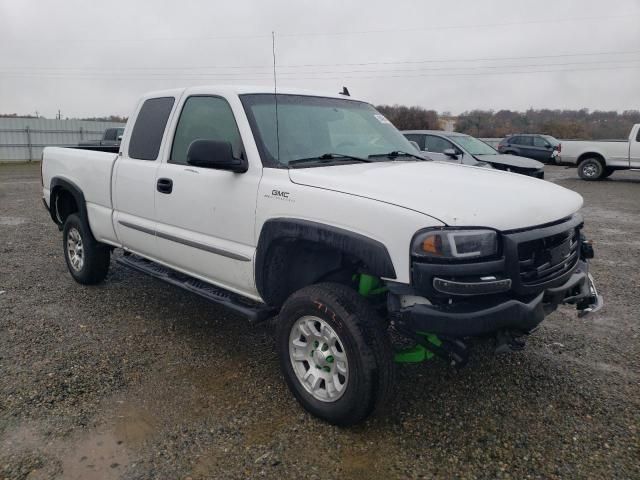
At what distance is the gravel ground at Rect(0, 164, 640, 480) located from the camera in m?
2.81

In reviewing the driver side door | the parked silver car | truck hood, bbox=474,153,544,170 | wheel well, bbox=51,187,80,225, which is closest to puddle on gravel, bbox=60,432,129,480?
the driver side door

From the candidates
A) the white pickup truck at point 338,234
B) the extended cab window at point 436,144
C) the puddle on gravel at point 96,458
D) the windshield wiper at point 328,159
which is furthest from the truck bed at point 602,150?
the puddle on gravel at point 96,458

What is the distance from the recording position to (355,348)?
287 centimetres

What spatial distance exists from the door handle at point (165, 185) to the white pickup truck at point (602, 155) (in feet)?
58.1

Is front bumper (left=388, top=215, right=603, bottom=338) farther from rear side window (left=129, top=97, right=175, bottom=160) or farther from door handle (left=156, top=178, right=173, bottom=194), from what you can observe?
rear side window (left=129, top=97, right=175, bottom=160)

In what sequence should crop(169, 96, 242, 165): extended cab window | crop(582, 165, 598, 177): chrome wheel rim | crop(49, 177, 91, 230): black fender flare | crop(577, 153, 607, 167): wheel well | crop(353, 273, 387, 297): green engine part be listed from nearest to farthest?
1. crop(353, 273, 387, 297): green engine part
2. crop(169, 96, 242, 165): extended cab window
3. crop(49, 177, 91, 230): black fender flare
4. crop(577, 153, 607, 167): wheel well
5. crop(582, 165, 598, 177): chrome wheel rim

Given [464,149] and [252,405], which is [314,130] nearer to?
[252,405]

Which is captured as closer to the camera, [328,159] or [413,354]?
[413,354]

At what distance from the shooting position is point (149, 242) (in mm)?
4438

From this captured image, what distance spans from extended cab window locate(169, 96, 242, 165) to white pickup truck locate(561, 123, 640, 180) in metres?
17.5

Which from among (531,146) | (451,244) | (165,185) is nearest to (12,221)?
(165,185)

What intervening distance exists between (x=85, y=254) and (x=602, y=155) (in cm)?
1804

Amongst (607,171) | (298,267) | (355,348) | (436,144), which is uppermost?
(436,144)

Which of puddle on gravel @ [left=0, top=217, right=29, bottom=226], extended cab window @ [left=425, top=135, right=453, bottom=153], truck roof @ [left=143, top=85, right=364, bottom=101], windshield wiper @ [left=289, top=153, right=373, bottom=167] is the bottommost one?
puddle on gravel @ [left=0, top=217, right=29, bottom=226]
